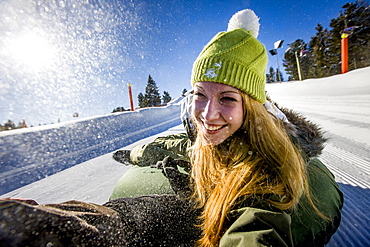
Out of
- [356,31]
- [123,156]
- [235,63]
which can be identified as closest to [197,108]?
[235,63]

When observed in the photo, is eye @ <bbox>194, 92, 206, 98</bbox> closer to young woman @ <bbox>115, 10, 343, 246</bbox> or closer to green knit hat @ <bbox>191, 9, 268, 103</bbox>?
young woman @ <bbox>115, 10, 343, 246</bbox>

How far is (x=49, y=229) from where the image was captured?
561 millimetres

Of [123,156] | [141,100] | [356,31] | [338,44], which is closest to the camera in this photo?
[123,156]

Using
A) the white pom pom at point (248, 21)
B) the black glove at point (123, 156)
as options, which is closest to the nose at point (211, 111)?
the white pom pom at point (248, 21)

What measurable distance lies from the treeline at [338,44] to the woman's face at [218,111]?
77.4 ft

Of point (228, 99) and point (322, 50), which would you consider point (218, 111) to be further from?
point (322, 50)

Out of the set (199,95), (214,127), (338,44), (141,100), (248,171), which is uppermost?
(338,44)

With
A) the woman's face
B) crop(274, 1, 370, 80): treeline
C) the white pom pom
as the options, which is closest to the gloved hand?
the woman's face

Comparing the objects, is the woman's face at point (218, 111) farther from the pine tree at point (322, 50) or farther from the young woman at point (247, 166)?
the pine tree at point (322, 50)

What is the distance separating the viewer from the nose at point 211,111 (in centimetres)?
113

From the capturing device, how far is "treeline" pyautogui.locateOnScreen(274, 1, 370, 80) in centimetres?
2359

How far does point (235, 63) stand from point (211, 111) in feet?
1.48

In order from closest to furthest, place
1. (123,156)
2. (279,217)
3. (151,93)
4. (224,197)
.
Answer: (279,217) → (224,197) → (123,156) → (151,93)

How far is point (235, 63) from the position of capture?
1276 mm
